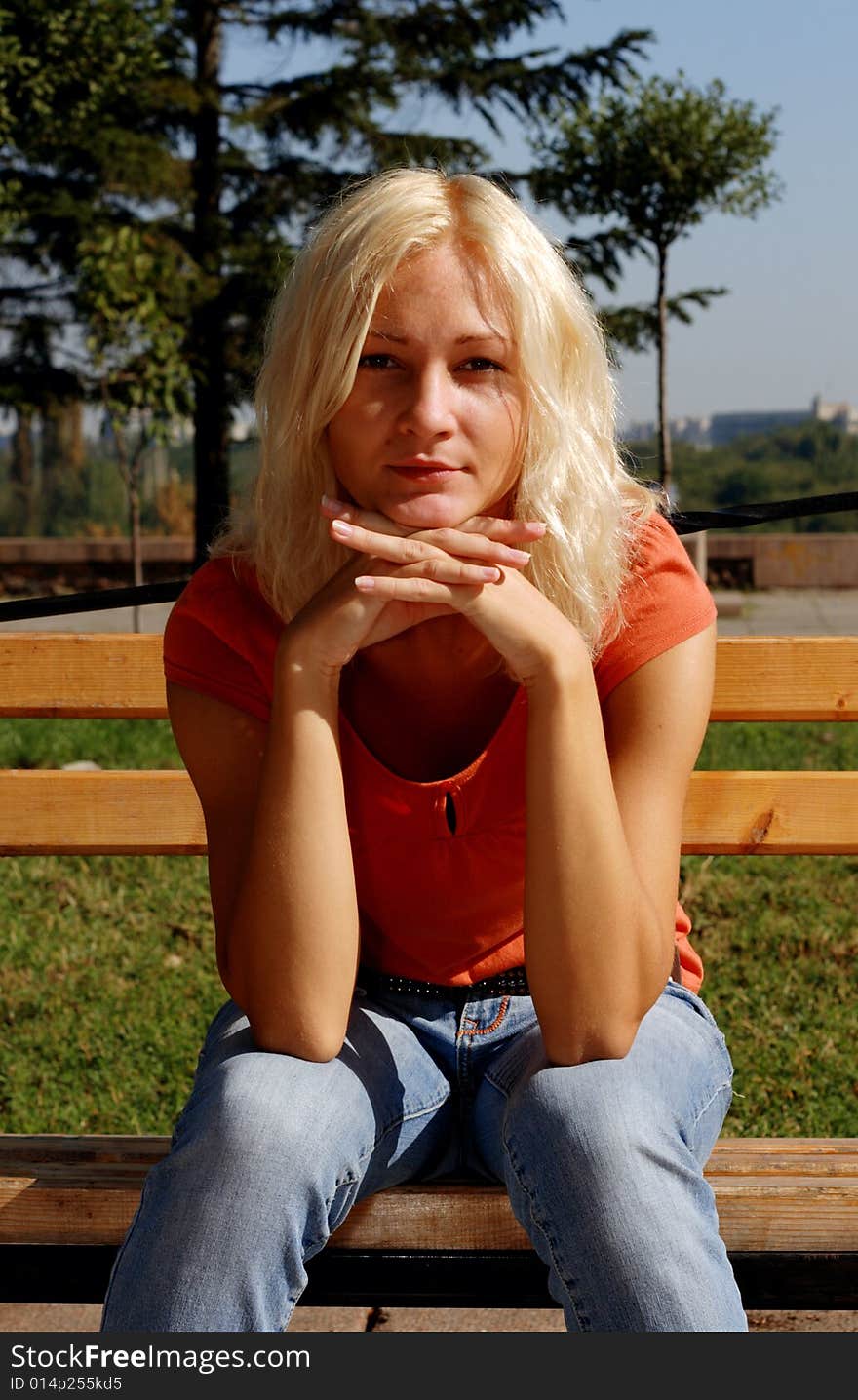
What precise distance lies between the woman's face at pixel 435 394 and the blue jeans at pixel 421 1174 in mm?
660

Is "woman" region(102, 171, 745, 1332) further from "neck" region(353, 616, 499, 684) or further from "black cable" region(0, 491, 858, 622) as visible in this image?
"black cable" region(0, 491, 858, 622)

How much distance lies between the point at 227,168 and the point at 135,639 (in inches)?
573

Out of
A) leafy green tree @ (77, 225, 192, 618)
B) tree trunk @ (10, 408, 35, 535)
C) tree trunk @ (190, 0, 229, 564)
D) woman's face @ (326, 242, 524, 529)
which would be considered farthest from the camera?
tree trunk @ (10, 408, 35, 535)

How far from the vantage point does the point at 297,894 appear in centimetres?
166

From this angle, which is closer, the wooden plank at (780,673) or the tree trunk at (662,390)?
the wooden plank at (780,673)

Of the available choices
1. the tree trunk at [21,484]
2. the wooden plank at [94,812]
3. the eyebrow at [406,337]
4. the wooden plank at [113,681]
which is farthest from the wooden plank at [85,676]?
the tree trunk at [21,484]

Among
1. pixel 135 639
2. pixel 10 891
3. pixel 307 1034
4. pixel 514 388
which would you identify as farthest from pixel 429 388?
pixel 10 891

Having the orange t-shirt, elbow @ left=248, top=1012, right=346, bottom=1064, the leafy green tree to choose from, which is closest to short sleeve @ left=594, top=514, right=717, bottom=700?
the orange t-shirt

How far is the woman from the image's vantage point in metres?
1.46

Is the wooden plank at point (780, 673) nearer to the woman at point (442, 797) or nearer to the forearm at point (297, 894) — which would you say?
the woman at point (442, 797)

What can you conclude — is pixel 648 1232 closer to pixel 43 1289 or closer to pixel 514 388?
pixel 43 1289

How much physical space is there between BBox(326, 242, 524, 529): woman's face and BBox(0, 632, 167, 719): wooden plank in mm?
801

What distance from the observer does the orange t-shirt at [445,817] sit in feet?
5.88

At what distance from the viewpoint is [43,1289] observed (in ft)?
5.61
